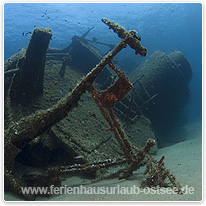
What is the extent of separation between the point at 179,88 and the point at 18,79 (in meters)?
9.82

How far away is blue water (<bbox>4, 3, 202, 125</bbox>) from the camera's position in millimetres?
36000

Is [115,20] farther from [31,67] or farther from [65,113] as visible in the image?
[65,113]

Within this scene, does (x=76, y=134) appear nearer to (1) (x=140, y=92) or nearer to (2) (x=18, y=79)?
→ (2) (x=18, y=79)

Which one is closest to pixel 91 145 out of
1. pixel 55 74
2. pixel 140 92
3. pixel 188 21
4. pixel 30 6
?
pixel 55 74

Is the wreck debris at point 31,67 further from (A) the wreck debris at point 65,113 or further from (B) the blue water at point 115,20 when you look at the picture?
(B) the blue water at point 115,20

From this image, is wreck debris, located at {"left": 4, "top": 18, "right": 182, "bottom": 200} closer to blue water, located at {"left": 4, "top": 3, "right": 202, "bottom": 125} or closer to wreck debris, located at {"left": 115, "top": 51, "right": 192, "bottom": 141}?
wreck debris, located at {"left": 115, "top": 51, "right": 192, "bottom": 141}

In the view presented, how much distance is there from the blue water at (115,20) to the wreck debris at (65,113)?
24722mm

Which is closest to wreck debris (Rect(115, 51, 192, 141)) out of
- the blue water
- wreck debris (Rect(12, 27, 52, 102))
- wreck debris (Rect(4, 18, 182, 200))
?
wreck debris (Rect(12, 27, 52, 102))

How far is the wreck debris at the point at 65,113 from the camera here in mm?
3459

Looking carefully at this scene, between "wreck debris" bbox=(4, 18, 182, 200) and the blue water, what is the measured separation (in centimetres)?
2472

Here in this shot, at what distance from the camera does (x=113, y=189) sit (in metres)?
3.24

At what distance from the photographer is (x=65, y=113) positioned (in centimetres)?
392

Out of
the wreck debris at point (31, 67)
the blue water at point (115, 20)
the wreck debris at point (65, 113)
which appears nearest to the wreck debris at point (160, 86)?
the wreck debris at point (31, 67)

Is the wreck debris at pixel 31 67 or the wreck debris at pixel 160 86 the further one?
the wreck debris at pixel 160 86
